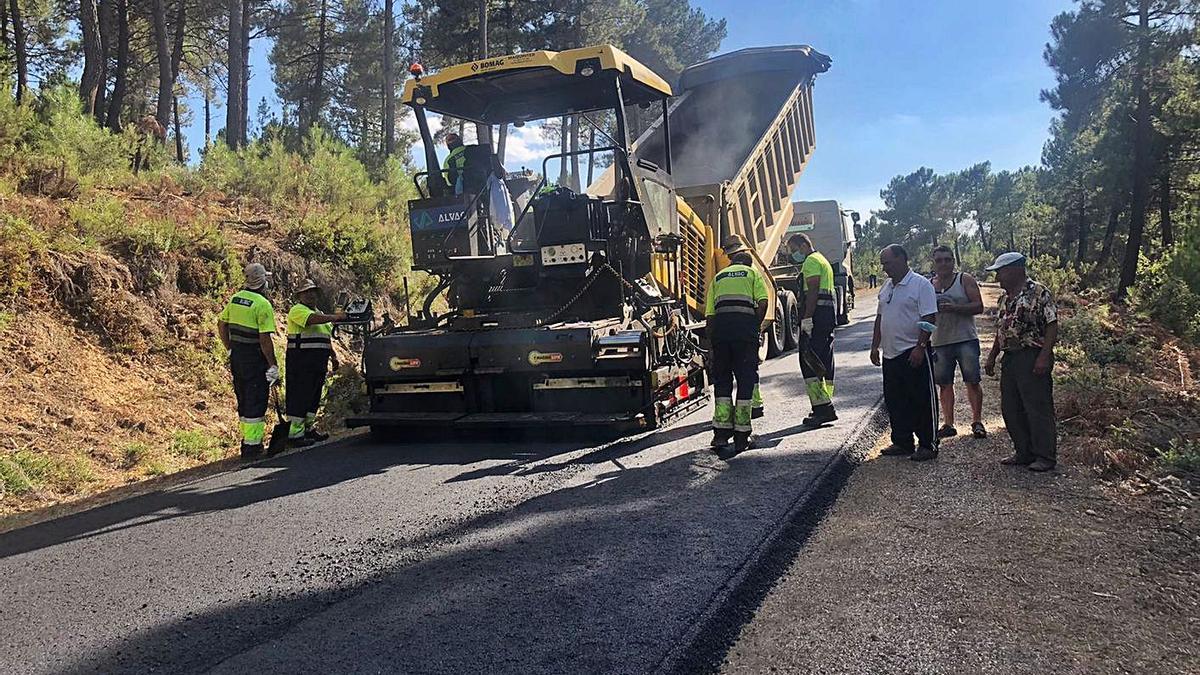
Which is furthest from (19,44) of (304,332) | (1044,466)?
(1044,466)

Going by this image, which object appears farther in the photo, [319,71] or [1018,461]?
[319,71]

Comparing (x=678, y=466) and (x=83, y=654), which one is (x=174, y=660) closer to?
(x=83, y=654)

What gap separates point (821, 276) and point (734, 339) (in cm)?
122

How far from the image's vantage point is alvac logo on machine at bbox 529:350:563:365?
18.6 feet

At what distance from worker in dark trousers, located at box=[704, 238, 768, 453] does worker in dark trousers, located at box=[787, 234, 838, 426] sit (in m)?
0.72

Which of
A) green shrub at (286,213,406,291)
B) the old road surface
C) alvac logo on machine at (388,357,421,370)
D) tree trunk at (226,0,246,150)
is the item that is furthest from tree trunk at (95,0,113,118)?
the old road surface

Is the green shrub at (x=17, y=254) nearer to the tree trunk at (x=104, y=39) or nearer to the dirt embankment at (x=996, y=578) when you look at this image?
the dirt embankment at (x=996, y=578)

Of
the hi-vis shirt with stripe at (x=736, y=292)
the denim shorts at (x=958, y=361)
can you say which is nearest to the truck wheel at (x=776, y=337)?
the denim shorts at (x=958, y=361)

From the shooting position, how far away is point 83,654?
2615mm

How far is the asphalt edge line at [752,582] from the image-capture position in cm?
238

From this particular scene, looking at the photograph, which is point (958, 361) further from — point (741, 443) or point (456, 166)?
point (456, 166)

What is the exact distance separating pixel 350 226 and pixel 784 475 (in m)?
8.31

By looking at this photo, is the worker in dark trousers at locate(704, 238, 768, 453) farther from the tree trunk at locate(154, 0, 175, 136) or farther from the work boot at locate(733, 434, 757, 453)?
the tree trunk at locate(154, 0, 175, 136)

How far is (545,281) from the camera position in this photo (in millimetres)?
6676
